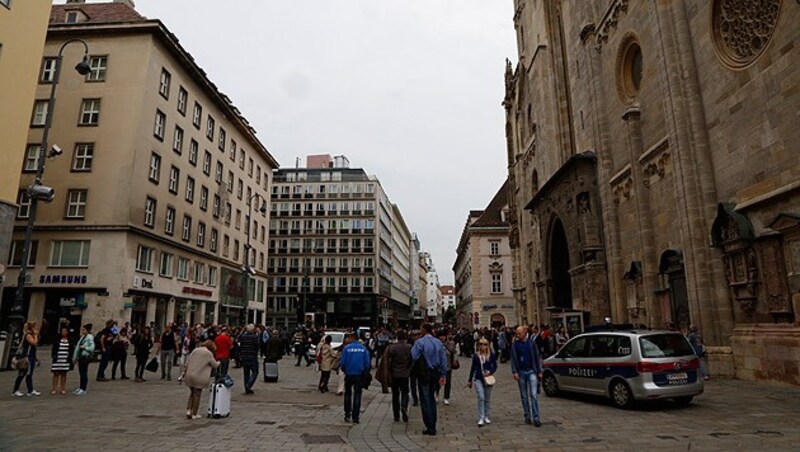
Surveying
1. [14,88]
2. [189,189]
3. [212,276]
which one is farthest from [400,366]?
[212,276]

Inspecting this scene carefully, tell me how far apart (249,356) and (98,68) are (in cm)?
2751

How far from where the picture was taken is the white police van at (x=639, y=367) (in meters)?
9.96

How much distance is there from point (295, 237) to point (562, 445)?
6960 cm

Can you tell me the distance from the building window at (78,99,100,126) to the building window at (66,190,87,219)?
4.45 meters

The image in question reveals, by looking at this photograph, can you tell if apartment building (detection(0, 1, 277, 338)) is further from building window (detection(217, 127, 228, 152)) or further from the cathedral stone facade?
the cathedral stone facade

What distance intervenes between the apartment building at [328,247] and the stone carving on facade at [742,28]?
59.3 meters

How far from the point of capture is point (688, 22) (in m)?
16.5

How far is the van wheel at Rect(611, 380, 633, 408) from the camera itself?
1029 centimetres

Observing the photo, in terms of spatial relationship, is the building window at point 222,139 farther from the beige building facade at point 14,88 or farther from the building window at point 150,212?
the beige building facade at point 14,88

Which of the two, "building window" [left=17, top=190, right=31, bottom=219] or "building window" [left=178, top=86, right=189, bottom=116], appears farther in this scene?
"building window" [left=178, top=86, right=189, bottom=116]

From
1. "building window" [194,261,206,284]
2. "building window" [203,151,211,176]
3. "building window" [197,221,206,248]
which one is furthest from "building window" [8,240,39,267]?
"building window" [203,151,211,176]

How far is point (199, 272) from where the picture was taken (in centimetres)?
3894

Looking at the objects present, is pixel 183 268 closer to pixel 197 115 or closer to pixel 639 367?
pixel 197 115

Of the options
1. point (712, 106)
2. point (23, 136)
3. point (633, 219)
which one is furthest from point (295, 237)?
point (712, 106)
